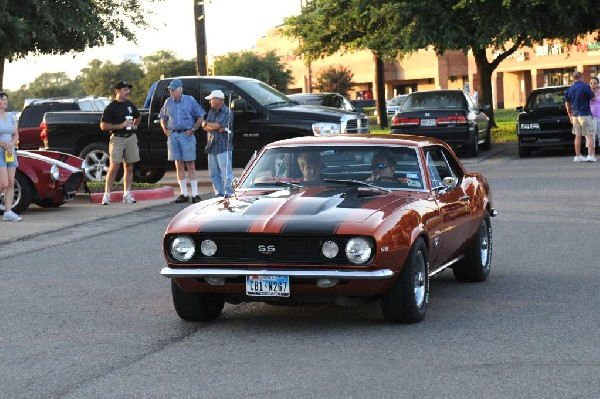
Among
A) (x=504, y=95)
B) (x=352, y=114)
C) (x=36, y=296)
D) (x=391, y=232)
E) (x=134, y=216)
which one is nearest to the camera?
(x=391, y=232)

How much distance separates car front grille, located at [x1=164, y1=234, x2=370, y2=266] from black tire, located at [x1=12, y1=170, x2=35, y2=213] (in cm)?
961

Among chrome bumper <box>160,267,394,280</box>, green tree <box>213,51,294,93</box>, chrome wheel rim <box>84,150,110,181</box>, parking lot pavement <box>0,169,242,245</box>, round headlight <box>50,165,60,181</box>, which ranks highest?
green tree <box>213,51,294,93</box>

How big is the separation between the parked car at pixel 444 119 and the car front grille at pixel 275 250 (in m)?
19.4

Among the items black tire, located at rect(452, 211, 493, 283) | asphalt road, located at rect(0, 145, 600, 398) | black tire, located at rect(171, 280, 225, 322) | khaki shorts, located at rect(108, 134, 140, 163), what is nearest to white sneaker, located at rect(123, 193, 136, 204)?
khaki shorts, located at rect(108, 134, 140, 163)

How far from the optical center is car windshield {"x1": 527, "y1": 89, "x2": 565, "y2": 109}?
28.2m

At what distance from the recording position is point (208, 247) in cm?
833

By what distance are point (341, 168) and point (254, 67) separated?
284 ft

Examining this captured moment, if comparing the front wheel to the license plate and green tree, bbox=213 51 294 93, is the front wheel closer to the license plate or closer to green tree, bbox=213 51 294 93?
the license plate

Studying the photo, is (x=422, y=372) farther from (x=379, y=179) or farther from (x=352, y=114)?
(x=352, y=114)

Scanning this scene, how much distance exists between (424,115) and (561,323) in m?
19.6

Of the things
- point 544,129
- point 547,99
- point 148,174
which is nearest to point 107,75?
point 547,99

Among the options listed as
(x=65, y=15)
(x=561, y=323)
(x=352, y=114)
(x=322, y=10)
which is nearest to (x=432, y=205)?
(x=561, y=323)

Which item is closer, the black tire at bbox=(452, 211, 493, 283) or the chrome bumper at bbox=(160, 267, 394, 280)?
the chrome bumper at bbox=(160, 267, 394, 280)

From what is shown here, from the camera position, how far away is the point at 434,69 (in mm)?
103812
